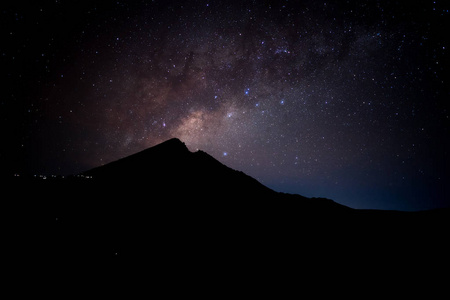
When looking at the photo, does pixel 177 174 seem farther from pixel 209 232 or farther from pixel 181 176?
pixel 209 232

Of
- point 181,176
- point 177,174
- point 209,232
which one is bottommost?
point 209,232

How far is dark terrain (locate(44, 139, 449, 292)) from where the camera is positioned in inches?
223

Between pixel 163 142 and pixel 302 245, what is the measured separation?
1094cm

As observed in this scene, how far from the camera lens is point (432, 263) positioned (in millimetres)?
7375

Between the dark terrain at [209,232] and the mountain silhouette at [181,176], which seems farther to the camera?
the mountain silhouette at [181,176]

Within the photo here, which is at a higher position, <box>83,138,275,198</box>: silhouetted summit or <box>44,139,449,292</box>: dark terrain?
<box>83,138,275,198</box>: silhouetted summit

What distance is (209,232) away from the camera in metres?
8.03

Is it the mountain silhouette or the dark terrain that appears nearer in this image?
the dark terrain

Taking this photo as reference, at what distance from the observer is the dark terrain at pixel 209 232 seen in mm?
5656

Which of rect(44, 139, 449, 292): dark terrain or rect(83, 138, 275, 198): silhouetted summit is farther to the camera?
rect(83, 138, 275, 198): silhouetted summit

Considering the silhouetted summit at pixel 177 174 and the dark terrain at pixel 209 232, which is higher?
the silhouetted summit at pixel 177 174

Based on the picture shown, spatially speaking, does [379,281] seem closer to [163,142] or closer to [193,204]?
[193,204]

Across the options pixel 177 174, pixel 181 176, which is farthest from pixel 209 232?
pixel 177 174

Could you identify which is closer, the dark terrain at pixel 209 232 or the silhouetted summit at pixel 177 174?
the dark terrain at pixel 209 232
